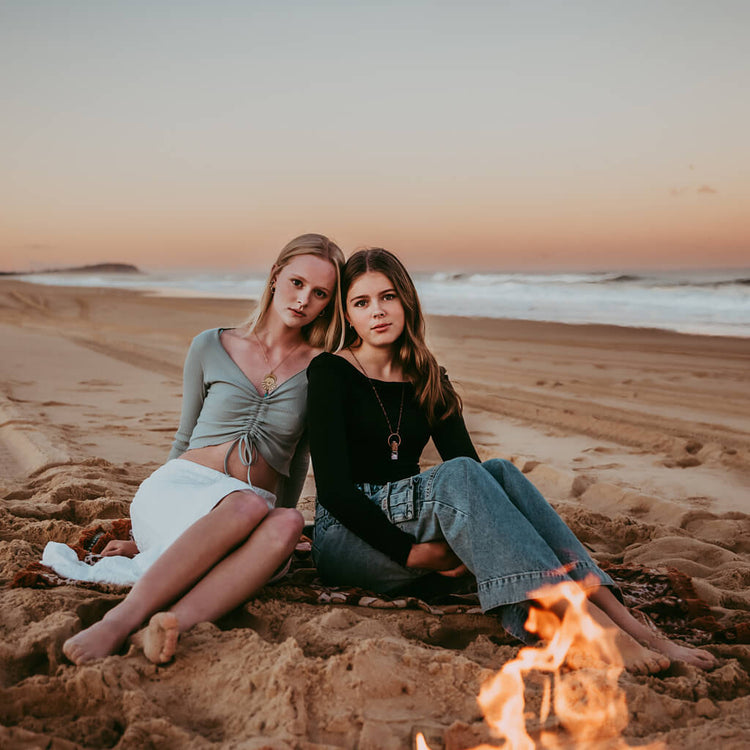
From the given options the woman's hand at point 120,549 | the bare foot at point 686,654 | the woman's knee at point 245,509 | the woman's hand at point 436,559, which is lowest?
the bare foot at point 686,654

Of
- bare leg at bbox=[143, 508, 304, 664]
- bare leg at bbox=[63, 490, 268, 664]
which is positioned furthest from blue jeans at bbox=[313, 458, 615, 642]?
bare leg at bbox=[63, 490, 268, 664]

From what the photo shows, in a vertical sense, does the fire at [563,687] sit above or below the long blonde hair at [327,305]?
below

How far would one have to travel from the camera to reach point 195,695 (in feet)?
7.20

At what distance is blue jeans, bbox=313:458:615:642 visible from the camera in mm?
2600

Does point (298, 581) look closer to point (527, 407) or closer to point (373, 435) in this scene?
point (373, 435)

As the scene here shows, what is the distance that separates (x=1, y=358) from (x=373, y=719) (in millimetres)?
10088

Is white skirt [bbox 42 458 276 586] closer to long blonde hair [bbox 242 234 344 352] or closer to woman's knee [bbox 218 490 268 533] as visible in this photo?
woman's knee [bbox 218 490 268 533]

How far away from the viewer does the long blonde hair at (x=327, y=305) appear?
340cm

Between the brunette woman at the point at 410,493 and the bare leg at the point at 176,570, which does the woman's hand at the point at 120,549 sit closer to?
the bare leg at the point at 176,570

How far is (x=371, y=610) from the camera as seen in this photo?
287 cm

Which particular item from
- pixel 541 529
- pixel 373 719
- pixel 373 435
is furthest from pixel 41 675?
pixel 541 529

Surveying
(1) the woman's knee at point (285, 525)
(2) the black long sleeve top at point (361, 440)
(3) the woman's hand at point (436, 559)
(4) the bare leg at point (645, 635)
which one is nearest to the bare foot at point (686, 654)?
(4) the bare leg at point (645, 635)

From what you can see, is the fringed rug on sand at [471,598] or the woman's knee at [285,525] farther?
the fringed rug on sand at [471,598]

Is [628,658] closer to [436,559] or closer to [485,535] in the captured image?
[485,535]
